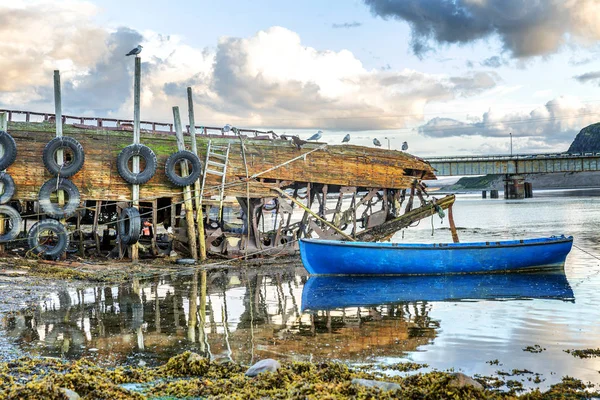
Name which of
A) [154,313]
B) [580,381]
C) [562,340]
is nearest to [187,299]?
[154,313]

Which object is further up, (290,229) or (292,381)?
(290,229)

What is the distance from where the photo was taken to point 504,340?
12.7m

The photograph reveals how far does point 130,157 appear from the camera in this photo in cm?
2406

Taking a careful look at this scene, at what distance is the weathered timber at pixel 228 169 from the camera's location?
23.1 metres

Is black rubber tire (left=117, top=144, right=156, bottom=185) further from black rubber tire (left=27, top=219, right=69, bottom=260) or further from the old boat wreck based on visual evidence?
black rubber tire (left=27, top=219, right=69, bottom=260)

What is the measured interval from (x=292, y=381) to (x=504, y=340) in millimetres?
5305

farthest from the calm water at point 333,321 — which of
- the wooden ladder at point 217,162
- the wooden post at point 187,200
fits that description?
the wooden ladder at point 217,162

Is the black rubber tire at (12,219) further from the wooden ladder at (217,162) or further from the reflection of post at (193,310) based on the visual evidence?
the wooden ladder at (217,162)

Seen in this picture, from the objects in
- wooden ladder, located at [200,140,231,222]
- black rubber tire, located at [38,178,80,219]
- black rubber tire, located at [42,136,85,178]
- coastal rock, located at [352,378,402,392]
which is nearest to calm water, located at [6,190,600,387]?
coastal rock, located at [352,378,402,392]

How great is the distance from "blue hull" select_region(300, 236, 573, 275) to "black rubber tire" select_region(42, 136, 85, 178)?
8.70 m

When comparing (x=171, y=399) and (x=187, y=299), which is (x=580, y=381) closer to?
(x=171, y=399)

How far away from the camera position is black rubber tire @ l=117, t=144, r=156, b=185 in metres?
23.8

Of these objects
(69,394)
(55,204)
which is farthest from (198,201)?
(69,394)

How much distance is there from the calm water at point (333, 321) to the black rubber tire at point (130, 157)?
14.7 ft
